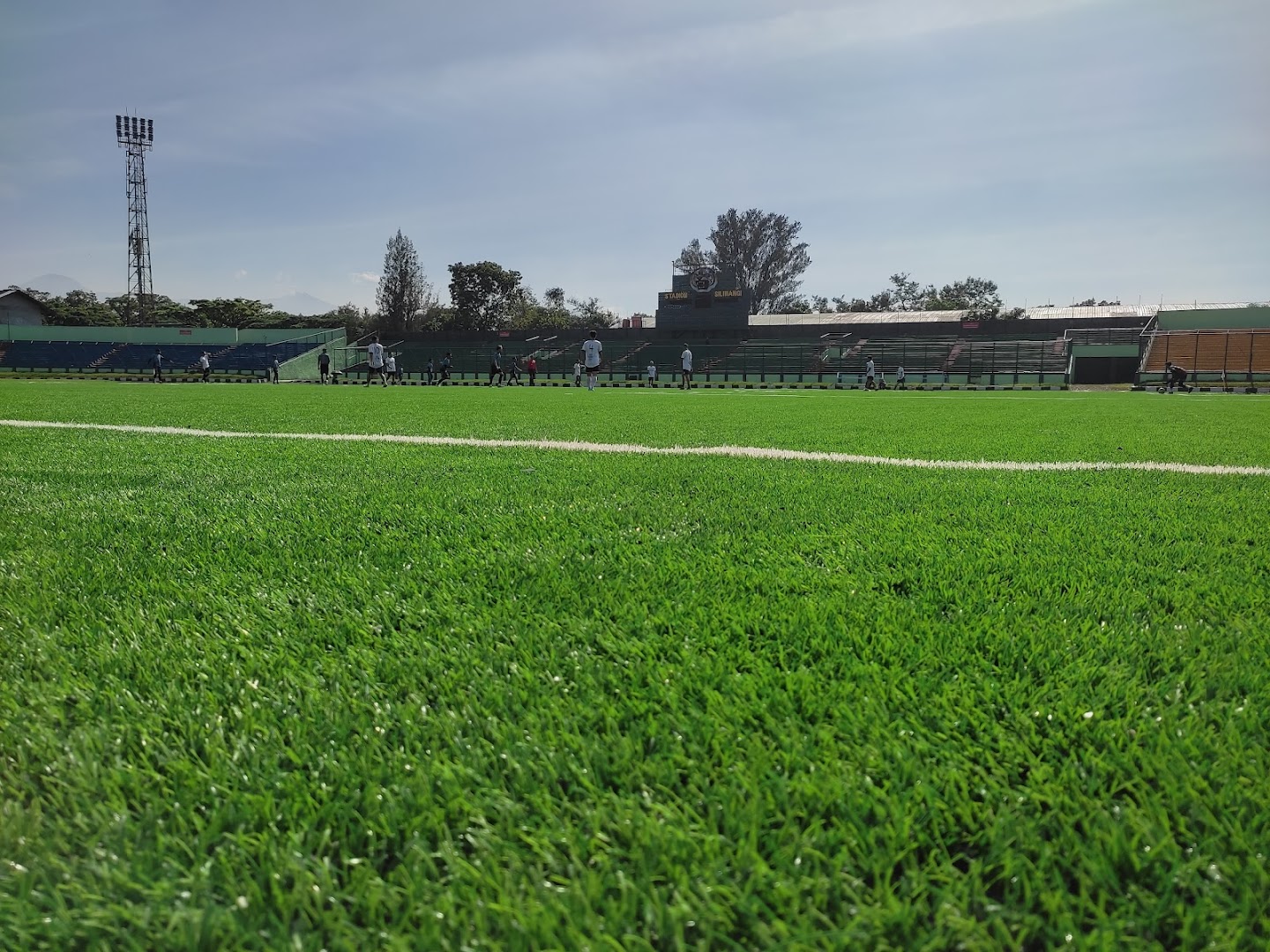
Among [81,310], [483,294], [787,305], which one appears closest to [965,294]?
[787,305]

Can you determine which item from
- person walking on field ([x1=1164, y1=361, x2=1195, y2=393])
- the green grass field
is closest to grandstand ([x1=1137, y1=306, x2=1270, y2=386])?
person walking on field ([x1=1164, y1=361, x2=1195, y2=393])

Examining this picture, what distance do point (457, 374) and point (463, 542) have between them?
46.2 meters

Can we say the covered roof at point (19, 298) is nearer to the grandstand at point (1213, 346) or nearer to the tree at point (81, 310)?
the tree at point (81, 310)

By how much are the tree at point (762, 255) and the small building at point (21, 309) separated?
62.4 metres

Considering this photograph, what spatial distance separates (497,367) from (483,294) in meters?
50.4

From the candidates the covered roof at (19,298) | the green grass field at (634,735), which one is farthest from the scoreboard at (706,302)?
the covered roof at (19,298)

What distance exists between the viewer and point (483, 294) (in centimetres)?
7875

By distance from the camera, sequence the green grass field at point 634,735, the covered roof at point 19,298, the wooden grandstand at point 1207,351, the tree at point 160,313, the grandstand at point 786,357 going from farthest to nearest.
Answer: the tree at point 160,313
the covered roof at point 19,298
the grandstand at point 786,357
the wooden grandstand at point 1207,351
the green grass field at point 634,735

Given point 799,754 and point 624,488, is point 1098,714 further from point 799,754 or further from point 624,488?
point 624,488

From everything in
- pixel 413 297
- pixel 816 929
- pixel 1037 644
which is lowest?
pixel 816 929

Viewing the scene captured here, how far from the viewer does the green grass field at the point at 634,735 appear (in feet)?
2.89

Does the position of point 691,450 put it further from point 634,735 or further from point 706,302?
point 706,302

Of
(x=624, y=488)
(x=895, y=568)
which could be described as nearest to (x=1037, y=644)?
(x=895, y=568)

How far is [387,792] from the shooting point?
1.10 metres
